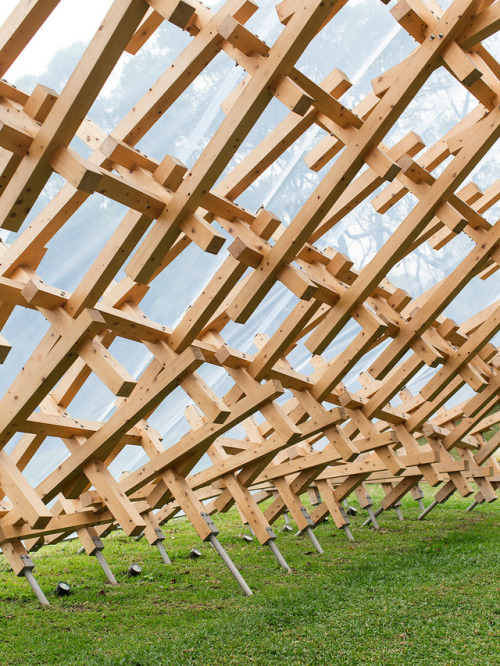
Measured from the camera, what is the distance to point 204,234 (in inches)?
127

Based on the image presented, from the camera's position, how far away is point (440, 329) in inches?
232

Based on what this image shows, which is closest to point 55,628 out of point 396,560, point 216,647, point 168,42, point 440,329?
point 216,647

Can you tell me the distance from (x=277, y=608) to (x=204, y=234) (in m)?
2.37

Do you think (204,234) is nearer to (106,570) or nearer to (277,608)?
(277,608)

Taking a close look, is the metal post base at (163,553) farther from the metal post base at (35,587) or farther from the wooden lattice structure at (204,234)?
the metal post base at (35,587)

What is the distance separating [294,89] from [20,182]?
1252 millimetres

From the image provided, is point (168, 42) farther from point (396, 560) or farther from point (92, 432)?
point (396, 560)

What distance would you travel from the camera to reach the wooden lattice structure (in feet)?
9.53

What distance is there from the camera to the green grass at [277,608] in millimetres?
3445

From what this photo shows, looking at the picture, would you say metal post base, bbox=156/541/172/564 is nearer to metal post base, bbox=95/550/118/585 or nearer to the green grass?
the green grass

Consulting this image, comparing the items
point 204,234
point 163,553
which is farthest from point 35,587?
point 204,234

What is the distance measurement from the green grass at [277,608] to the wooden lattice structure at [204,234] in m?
0.40

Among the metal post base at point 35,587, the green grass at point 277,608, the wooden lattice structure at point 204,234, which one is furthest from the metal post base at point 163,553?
the metal post base at point 35,587

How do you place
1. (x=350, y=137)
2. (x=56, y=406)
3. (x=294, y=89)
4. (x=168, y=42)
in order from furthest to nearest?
(x=168, y=42), (x=56, y=406), (x=350, y=137), (x=294, y=89)
